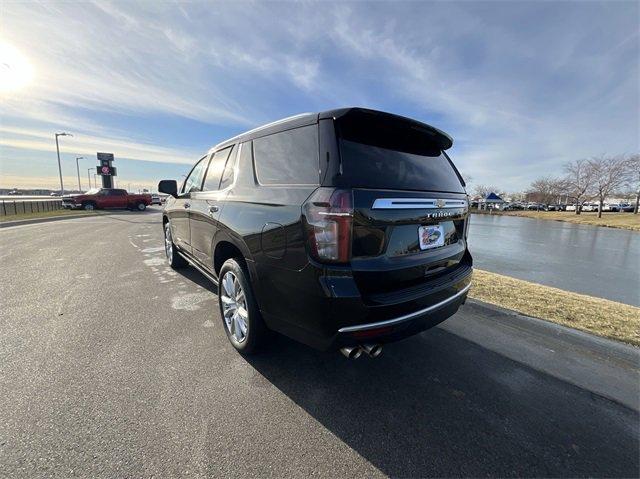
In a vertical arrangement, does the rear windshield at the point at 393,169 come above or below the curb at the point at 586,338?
above

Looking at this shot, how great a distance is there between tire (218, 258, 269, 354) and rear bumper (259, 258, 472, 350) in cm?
40

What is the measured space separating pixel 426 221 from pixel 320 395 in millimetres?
1562

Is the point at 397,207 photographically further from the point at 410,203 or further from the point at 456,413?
the point at 456,413

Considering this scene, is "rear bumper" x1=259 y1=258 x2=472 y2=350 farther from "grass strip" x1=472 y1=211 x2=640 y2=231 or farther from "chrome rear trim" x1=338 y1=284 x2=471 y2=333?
"grass strip" x1=472 y1=211 x2=640 y2=231

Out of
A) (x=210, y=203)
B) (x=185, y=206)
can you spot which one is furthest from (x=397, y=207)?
(x=185, y=206)

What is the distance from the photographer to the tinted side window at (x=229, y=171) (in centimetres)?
320

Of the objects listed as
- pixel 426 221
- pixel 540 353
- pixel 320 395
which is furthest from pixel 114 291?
pixel 540 353

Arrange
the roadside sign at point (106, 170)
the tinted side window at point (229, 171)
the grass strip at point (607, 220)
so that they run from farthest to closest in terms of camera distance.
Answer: the roadside sign at point (106, 170)
the grass strip at point (607, 220)
the tinted side window at point (229, 171)

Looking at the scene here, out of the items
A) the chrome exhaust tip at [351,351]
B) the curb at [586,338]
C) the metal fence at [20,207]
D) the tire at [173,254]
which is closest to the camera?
the chrome exhaust tip at [351,351]

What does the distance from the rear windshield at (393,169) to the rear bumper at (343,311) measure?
67 centimetres

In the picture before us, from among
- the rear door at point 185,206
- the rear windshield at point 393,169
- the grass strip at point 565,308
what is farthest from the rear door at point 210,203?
the grass strip at point 565,308

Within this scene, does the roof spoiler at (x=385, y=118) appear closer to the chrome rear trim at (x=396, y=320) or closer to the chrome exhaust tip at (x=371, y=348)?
the chrome rear trim at (x=396, y=320)

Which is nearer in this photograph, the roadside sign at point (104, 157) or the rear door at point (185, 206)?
the rear door at point (185, 206)

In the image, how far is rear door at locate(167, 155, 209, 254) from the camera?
423 cm
